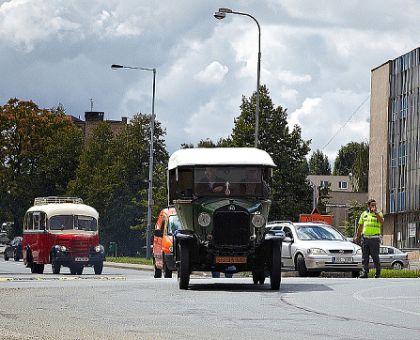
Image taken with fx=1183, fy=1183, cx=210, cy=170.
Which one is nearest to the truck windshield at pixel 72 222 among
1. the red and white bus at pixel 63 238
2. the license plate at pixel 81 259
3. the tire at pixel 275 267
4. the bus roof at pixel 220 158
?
the red and white bus at pixel 63 238

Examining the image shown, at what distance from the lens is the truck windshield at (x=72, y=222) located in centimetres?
4253

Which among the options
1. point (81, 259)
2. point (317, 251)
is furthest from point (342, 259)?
point (81, 259)

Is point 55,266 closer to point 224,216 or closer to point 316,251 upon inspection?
point 316,251

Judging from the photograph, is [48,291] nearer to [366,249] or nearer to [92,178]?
[366,249]

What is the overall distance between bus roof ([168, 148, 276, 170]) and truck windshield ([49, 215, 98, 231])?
65.5 feet

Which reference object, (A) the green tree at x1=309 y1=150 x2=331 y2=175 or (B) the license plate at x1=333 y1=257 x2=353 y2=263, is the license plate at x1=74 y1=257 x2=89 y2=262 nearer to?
(B) the license plate at x1=333 y1=257 x2=353 y2=263

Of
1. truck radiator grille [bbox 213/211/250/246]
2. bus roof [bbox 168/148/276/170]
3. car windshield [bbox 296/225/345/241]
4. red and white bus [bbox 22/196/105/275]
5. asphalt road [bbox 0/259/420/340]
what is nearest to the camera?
asphalt road [bbox 0/259/420/340]

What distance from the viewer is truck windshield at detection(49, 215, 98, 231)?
4253 centimetres

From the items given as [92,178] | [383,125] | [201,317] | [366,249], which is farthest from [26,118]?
[201,317]

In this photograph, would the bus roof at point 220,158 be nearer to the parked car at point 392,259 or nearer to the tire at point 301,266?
the tire at point 301,266

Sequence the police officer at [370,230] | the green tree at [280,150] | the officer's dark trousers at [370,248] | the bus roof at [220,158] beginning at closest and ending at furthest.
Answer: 1. the bus roof at [220,158]
2. the police officer at [370,230]
3. the officer's dark trousers at [370,248]
4. the green tree at [280,150]

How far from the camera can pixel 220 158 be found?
22.5 metres

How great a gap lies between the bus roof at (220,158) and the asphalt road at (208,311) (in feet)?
7.85

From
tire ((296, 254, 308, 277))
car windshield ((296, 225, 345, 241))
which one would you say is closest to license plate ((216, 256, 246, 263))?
tire ((296, 254, 308, 277))
